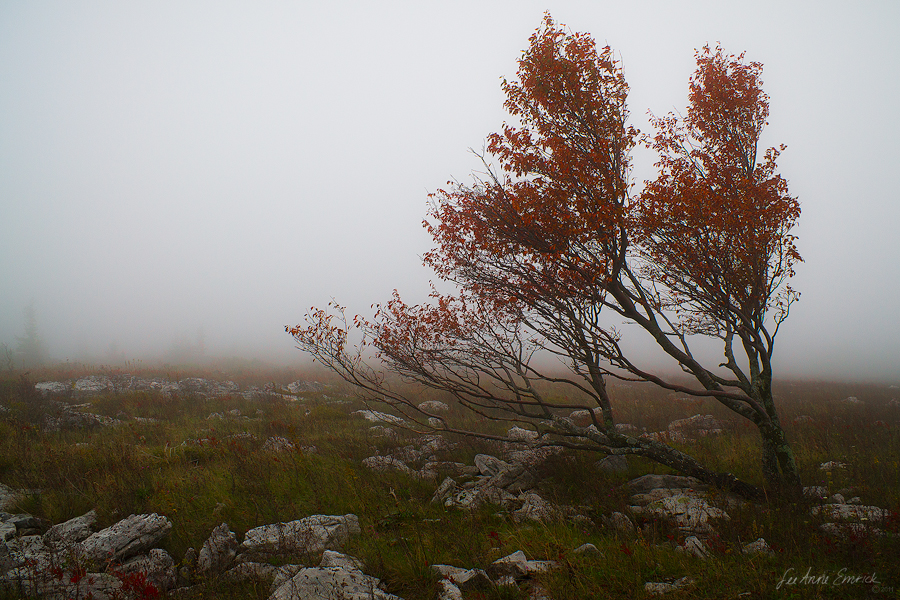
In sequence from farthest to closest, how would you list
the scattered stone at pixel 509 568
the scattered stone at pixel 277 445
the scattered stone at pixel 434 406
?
the scattered stone at pixel 434 406 < the scattered stone at pixel 277 445 < the scattered stone at pixel 509 568

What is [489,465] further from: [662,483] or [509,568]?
[509,568]

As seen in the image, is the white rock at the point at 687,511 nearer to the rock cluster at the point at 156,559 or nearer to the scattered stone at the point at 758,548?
the scattered stone at the point at 758,548

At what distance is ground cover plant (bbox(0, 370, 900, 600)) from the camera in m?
3.94

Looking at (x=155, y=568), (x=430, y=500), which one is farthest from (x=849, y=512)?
(x=155, y=568)

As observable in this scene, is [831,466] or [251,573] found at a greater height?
[831,466]

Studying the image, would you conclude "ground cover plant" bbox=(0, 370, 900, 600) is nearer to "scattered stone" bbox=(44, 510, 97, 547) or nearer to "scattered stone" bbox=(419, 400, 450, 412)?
"scattered stone" bbox=(44, 510, 97, 547)

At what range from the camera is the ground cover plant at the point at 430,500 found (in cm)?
394

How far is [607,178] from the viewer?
20.1 feet

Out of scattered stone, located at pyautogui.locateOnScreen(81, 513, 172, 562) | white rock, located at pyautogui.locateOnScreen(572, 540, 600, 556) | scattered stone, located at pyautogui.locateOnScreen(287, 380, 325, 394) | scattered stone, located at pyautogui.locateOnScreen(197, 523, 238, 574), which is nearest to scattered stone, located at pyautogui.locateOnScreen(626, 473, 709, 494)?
white rock, located at pyautogui.locateOnScreen(572, 540, 600, 556)

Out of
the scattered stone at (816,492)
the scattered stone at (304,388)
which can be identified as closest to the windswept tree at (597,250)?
the scattered stone at (816,492)

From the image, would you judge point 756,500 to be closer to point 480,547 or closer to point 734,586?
point 734,586

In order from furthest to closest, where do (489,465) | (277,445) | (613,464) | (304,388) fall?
(304,388), (277,445), (489,465), (613,464)

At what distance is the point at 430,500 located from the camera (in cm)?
644

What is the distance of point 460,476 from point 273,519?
347 centimetres
